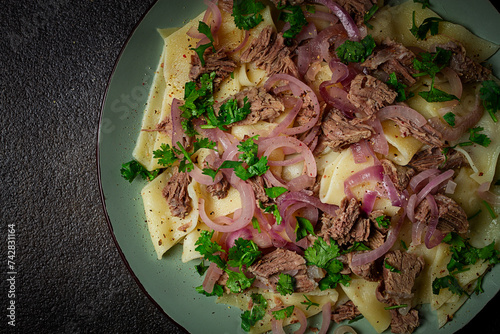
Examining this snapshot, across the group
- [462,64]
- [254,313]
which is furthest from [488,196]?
[254,313]

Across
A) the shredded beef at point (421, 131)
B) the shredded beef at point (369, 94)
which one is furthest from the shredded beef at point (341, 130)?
the shredded beef at point (421, 131)

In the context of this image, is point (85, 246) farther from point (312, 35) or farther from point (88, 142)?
point (312, 35)

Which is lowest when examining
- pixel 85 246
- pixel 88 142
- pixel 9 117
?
pixel 85 246

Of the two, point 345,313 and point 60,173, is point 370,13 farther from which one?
point 60,173

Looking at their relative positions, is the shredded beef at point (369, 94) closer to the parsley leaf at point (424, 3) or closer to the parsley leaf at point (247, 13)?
the parsley leaf at point (424, 3)

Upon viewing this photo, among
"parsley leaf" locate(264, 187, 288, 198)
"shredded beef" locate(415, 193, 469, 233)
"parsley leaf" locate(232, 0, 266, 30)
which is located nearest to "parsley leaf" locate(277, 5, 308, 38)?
"parsley leaf" locate(232, 0, 266, 30)

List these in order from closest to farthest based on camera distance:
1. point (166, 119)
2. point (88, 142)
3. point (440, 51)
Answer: point (440, 51) → point (166, 119) → point (88, 142)

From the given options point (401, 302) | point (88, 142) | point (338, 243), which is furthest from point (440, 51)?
point (88, 142)

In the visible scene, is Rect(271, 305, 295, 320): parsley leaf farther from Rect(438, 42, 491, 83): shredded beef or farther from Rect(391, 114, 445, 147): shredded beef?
Rect(438, 42, 491, 83): shredded beef
